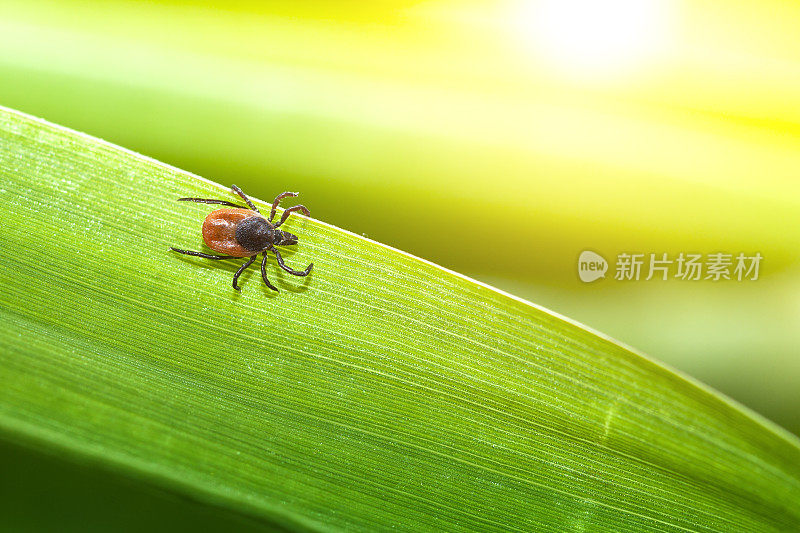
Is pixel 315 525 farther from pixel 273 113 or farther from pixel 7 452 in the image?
pixel 273 113

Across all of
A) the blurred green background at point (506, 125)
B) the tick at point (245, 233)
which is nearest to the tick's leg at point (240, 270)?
the tick at point (245, 233)

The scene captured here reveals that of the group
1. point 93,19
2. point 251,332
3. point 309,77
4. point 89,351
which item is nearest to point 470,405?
point 251,332

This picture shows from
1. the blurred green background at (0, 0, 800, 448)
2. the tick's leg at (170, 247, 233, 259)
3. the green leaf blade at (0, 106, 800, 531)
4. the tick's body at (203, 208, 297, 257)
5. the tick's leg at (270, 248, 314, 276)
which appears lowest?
the green leaf blade at (0, 106, 800, 531)

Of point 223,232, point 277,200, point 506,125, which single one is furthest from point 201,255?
point 506,125

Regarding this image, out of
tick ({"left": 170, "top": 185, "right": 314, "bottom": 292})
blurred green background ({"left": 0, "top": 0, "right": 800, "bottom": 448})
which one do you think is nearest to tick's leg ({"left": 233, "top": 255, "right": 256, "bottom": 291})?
tick ({"left": 170, "top": 185, "right": 314, "bottom": 292})

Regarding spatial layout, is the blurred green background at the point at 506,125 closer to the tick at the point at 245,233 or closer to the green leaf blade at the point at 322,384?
the tick at the point at 245,233

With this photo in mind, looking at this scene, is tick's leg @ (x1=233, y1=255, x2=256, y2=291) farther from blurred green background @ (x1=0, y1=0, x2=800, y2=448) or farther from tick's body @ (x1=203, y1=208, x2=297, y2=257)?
blurred green background @ (x1=0, y1=0, x2=800, y2=448)

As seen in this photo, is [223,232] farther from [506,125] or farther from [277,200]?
[506,125]
